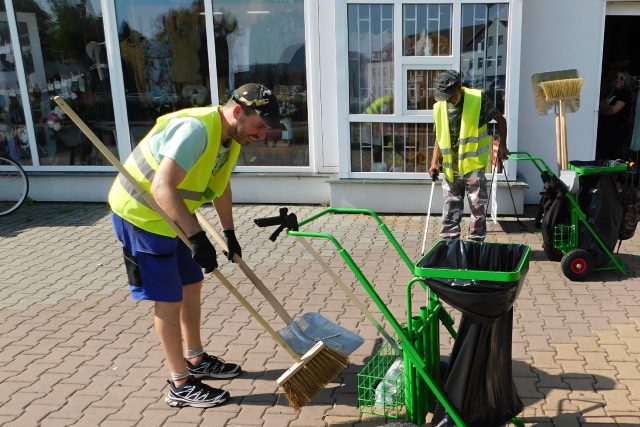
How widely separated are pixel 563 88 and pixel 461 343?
4.02 meters

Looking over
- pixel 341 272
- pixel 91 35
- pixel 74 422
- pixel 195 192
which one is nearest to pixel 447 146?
pixel 341 272

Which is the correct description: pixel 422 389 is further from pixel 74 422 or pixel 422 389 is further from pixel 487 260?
pixel 74 422

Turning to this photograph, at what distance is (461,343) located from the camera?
270 cm

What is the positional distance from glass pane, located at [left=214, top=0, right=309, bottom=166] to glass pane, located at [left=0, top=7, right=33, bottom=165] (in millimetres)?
3104

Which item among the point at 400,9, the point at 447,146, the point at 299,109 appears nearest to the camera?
the point at 447,146

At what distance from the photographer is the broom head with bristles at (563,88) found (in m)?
5.81

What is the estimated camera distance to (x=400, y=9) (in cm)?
688

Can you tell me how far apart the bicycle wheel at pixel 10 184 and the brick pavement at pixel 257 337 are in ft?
5.64

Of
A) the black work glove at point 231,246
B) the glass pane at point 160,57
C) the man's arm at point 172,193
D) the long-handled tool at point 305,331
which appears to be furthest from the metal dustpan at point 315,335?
the glass pane at point 160,57

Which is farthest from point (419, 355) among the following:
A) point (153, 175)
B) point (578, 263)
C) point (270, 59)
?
point (270, 59)

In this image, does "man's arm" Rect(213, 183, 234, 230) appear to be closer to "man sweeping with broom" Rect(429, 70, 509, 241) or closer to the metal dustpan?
the metal dustpan

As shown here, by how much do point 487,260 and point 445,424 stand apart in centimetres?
84

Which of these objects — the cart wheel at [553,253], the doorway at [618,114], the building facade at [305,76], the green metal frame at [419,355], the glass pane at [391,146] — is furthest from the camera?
the doorway at [618,114]

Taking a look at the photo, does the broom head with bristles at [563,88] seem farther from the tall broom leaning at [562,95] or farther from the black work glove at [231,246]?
the black work glove at [231,246]
